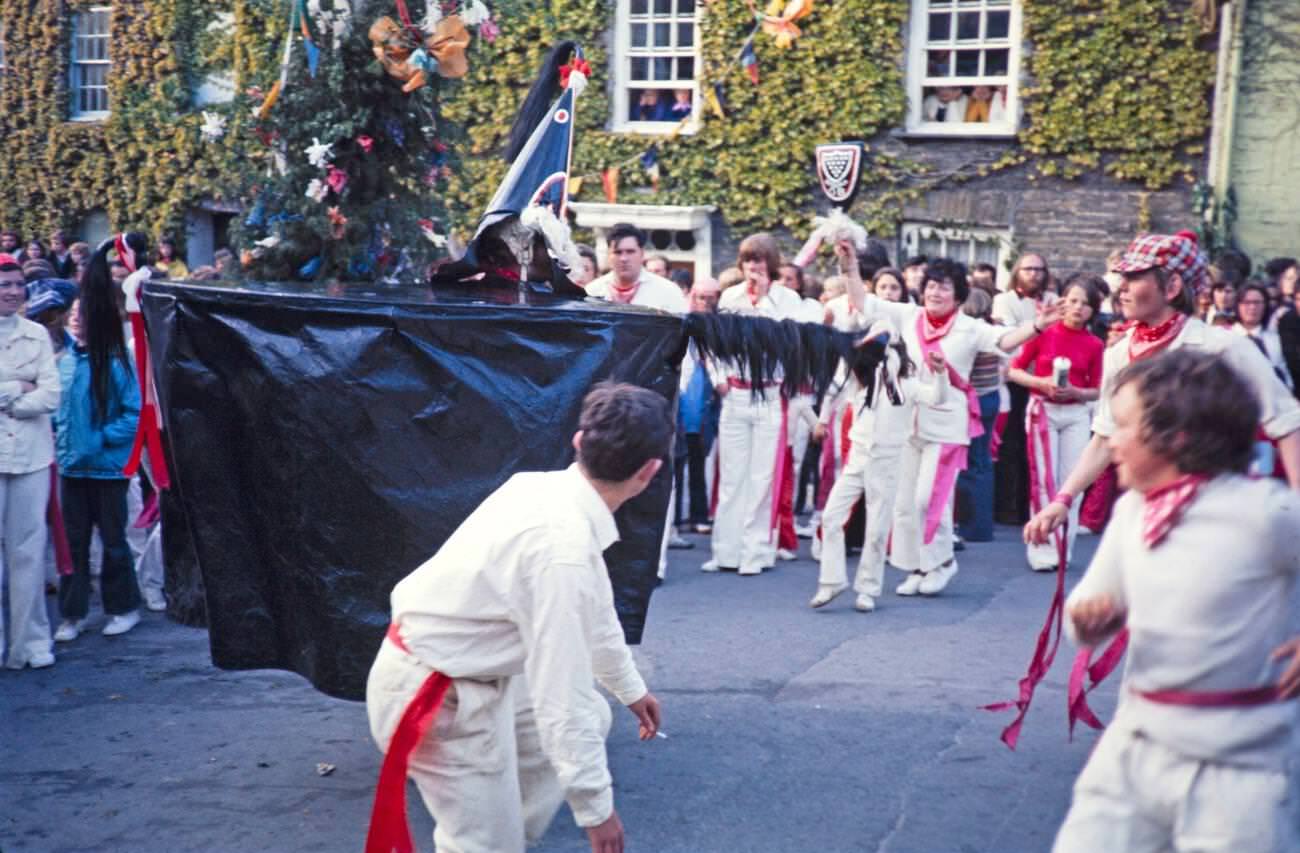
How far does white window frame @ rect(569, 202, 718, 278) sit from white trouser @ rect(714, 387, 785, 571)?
9145mm

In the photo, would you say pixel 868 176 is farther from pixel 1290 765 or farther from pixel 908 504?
pixel 1290 765

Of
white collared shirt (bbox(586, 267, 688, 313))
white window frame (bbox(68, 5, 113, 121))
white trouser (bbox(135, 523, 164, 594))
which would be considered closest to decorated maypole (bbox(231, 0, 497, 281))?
white collared shirt (bbox(586, 267, 688, 313))

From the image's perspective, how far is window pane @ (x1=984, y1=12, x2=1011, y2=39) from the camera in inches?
693

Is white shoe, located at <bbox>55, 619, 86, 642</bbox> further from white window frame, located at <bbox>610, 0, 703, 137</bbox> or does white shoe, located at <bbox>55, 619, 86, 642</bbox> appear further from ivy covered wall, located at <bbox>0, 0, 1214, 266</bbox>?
white window frame, located at <bbox>610, 0, 703, 137</bbox>

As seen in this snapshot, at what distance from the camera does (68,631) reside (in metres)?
7.98

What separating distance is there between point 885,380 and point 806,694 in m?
1.84

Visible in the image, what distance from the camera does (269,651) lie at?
5.23 meters

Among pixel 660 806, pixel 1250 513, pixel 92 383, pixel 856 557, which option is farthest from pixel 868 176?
pixel 1250 513

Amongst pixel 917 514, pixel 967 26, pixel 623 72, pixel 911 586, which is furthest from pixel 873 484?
pixel 623 72

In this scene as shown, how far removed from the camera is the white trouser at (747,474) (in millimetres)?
9789

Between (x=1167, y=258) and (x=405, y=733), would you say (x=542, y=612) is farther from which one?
(x=1167, y=258)

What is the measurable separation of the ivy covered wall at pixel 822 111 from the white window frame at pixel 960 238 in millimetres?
276

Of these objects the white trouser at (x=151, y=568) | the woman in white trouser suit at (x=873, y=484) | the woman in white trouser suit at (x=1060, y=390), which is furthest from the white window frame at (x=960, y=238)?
the white trouser at (x=151, y=568)

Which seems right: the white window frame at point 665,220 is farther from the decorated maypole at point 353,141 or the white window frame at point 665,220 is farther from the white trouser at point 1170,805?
the white trouser at point 1170,805
